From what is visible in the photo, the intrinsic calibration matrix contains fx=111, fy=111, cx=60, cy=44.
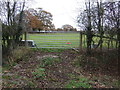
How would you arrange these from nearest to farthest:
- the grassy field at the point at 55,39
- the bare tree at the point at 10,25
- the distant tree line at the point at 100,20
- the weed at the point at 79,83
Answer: the weed at the point at 79,83
the distant tree line at the point at 100,20
the bare tree at the point at 10,25
the grassy field at the point at 55,39

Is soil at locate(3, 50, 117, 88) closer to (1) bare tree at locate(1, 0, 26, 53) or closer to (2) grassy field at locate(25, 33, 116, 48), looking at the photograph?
(1) bare tree at locate(1, 0, 26, 53)

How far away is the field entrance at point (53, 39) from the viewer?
8.98 meters

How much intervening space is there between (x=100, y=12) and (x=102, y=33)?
927mm

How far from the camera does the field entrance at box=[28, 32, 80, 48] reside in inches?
354

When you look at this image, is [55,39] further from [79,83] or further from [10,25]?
[79,83]

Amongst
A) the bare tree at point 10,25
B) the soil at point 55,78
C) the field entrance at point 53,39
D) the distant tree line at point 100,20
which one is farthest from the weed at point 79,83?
the field entrance at point 53,39

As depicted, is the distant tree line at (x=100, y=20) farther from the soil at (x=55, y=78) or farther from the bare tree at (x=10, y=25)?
the bare tree at (x=10, y=25)

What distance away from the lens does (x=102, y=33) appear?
16.2ft

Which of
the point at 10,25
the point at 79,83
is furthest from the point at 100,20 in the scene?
the point at 10,25

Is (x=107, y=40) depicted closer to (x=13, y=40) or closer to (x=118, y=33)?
(x=118, y=33)

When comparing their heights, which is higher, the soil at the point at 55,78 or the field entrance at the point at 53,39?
the field entrance at the point at 53,39

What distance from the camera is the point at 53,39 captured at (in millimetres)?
9102

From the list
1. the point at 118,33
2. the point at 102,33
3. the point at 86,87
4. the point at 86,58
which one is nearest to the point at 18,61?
the point at 86,58

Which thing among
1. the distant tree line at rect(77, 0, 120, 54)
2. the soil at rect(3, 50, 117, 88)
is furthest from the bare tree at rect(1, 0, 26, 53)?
the distant tree line at rect(77, 0, 120, 54)
